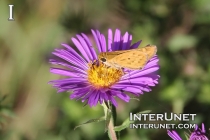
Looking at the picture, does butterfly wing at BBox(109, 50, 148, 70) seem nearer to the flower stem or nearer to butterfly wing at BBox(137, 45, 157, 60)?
butterfly wing at BBox(137, 45, 157, 60)

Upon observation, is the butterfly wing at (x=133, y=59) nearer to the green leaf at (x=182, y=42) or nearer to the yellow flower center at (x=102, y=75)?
the yellow flower center at (x=102, y=75)

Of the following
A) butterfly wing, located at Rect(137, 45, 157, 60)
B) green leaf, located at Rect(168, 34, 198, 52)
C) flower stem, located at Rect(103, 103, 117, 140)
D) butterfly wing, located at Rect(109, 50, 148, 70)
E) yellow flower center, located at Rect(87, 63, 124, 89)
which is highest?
green leaf, located at Rect(168, 34, 198, 52)

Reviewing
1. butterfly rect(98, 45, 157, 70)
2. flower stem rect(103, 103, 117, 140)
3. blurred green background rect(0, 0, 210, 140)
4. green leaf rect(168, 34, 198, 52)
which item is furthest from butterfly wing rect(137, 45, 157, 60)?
green leaf rect(168, 34, 198, 52)

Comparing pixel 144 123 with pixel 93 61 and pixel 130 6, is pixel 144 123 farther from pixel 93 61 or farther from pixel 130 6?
pixel 130 6

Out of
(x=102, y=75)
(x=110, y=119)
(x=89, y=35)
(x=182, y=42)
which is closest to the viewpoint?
(x=110, y=119)

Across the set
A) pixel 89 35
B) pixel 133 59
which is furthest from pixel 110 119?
pixel 89 35

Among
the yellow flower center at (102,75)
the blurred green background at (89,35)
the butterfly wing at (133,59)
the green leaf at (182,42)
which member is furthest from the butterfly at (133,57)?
the green leaf at (182,42)

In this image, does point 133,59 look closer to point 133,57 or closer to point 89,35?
point 133,57

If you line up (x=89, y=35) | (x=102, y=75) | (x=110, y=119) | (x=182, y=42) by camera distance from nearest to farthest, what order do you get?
1. (x=110, y=119)
2. (x=102, y=75)
3. (x=89, y=35)
4. (x=182, y=42)
